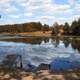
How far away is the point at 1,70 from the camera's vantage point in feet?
52.3

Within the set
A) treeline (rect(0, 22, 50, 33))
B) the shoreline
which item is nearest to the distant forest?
treeline (rect(0, 22, 50, 33))

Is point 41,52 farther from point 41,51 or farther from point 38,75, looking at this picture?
point 38,75

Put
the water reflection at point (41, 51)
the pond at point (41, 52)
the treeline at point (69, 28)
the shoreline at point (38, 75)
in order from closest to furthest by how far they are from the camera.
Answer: the shoreline at point (38, 75) < the pond at point (41, 52) < the water reflection at point (41, 51) < the treeline at point (69, 28)

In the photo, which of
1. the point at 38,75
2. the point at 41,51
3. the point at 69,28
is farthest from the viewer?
the point at 69,28

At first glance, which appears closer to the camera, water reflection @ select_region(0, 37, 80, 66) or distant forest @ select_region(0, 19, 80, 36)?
water reflection @ select_region(0, 37, 80, 66)

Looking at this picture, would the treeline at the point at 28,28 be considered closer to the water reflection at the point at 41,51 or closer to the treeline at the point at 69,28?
the treeline at the point at 69,28

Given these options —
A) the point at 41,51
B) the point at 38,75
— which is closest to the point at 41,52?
the point at 41,51

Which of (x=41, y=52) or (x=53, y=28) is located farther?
(x=53, y=28)

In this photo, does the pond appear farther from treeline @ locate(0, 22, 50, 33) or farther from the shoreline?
treeline @ locate(0, 22, 50, 33)

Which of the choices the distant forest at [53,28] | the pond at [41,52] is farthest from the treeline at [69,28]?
the pond at [41,52]

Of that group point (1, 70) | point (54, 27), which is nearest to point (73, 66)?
point (1, 70)

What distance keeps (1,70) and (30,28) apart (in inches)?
3546

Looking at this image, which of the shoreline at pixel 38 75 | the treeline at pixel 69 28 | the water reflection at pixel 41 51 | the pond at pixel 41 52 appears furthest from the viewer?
the treeline at pixel 69 28

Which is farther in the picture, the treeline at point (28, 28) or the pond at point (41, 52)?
the treeline at point (28, 28)
